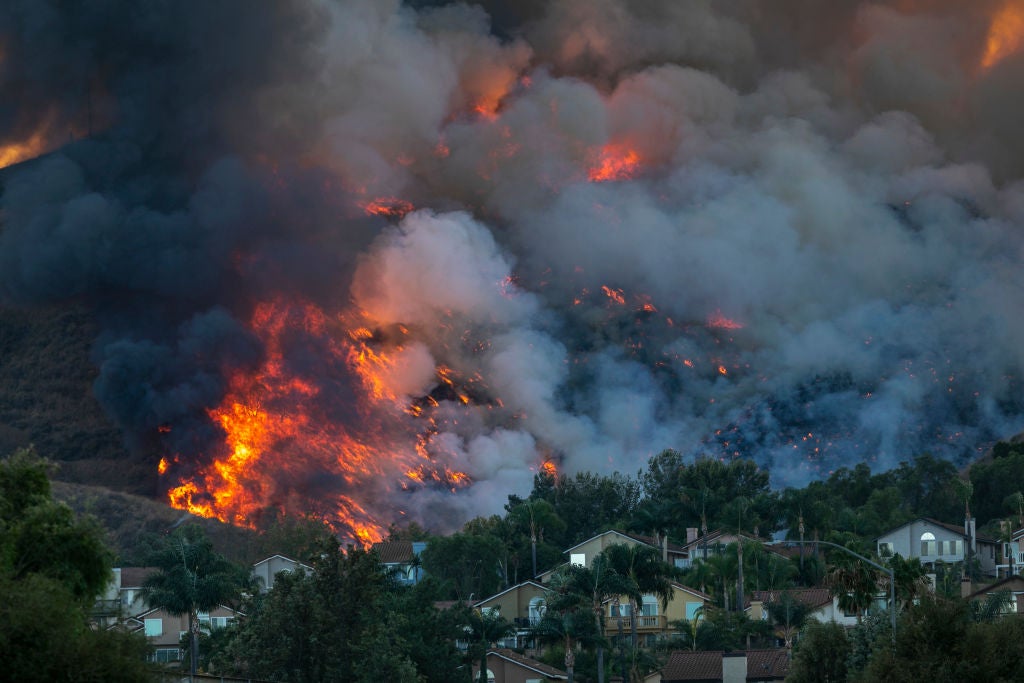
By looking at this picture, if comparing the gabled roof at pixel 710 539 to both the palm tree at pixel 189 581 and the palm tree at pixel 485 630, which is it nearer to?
the palm tree at pixel 485 630

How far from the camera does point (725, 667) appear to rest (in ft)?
312

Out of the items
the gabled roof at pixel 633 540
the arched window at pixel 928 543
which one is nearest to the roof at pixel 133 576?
the gabled roof at pixel 633 540

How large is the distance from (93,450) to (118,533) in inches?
716

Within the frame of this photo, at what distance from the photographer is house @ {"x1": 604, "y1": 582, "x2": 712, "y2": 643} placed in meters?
113

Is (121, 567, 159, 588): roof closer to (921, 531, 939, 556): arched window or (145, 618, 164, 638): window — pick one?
(145, 618, 164, 638): window

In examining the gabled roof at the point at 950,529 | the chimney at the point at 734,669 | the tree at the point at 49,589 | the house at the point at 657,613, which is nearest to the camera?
the tree at the point at 49,589

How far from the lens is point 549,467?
151375 mm

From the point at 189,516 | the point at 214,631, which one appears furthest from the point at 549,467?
the point at 214,631

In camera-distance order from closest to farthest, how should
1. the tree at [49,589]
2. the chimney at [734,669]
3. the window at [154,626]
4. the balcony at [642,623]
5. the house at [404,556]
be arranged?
the tree at [49,589]
the chimney at [734,669]
the window at [154,626]
the balcony at [642,623]
the house at [404,556]

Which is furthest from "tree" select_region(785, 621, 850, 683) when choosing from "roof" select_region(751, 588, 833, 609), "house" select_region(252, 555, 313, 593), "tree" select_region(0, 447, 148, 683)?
"house" select_region(252, 555, 313, 593)

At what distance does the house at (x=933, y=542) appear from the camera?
134m

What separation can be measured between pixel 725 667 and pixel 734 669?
1.90 feet

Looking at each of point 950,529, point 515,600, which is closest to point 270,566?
point 515,600

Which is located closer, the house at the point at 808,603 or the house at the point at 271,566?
the house at the point at 808,603
